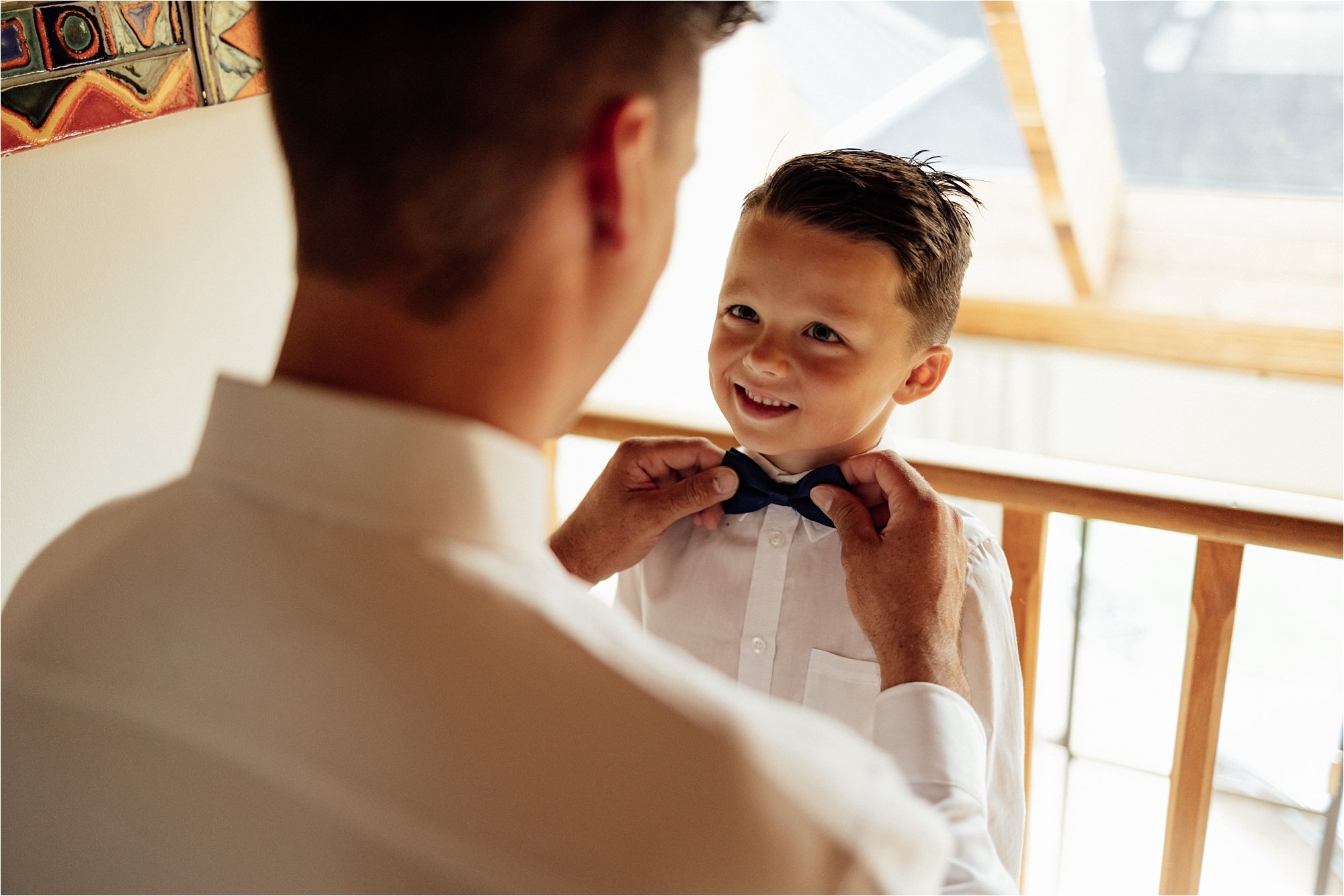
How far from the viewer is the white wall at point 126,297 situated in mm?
1501

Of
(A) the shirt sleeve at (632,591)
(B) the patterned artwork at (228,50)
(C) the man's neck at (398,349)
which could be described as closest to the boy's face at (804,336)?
(A) the shirt sleeve at (632,591)

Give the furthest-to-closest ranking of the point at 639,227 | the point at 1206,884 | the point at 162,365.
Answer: the point at 1206,884 → the point at 162,365 → the point at 639,227

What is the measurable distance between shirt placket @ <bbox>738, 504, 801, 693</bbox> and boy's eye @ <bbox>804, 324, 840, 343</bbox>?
0.23 metres

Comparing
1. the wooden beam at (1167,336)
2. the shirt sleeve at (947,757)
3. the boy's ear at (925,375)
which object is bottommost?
→ the shirt sleeve at (947,757)

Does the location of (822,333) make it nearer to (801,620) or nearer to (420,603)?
(801,620)

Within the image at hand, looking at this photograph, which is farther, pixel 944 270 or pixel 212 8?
pixel 212 8

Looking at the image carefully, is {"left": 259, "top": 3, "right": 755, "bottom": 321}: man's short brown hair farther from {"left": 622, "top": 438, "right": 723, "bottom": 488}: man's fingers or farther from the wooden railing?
the wooden railing

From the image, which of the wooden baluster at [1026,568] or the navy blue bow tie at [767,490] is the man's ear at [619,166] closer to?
the navy blue bow tie at [767,490]

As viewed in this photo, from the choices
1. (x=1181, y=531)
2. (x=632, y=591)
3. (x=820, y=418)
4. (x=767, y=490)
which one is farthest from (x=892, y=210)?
(x=1181, y=531)

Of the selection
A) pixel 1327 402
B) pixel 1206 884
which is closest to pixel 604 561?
pixel 1206 884

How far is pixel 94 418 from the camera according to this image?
1.63 metres

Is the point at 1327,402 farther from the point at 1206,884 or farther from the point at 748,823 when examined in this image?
the point at 748,823

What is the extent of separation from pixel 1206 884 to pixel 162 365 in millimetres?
2238

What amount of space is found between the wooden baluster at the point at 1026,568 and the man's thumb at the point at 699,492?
0.68m
